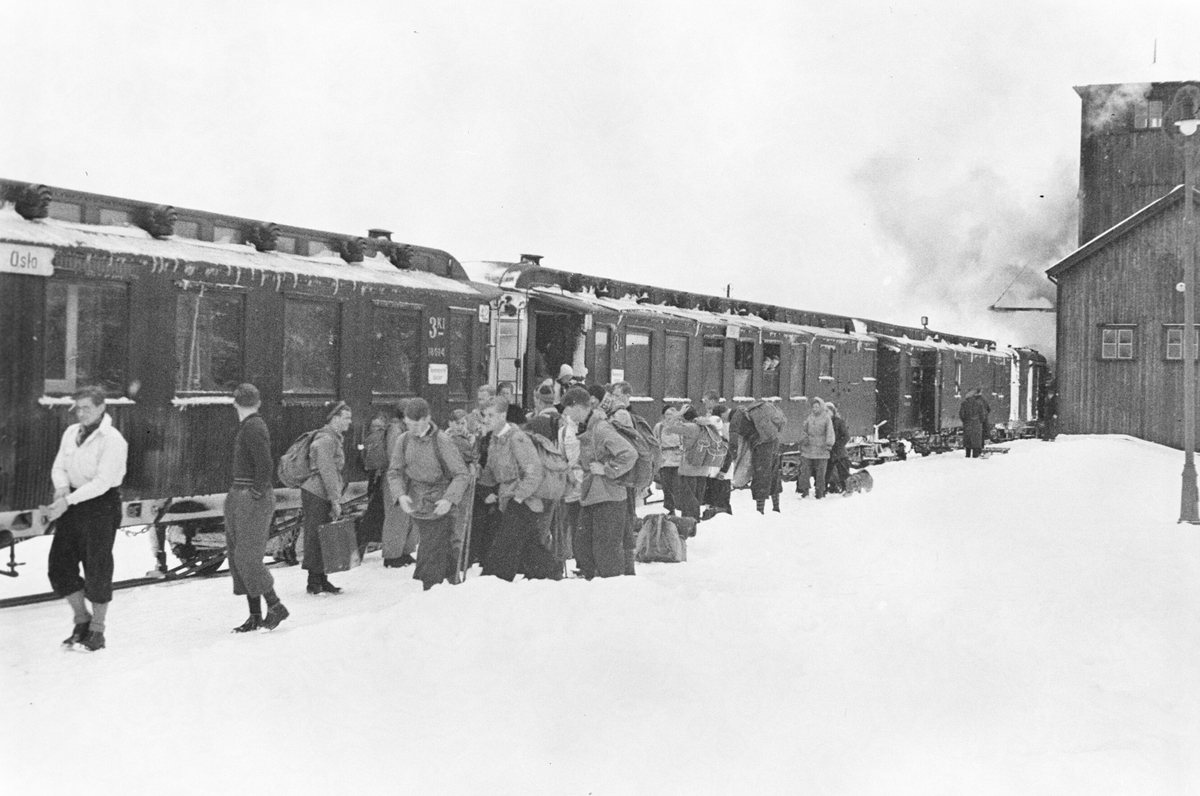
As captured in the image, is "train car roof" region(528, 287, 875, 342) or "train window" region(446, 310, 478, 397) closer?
"train window" region(446, 310, 478, 397)

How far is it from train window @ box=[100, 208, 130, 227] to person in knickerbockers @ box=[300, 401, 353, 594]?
2444mm

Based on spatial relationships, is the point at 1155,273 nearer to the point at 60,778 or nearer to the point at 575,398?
the point at 575,398

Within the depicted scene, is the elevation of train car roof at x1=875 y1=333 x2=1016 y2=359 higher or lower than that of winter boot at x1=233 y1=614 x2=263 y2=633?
higher

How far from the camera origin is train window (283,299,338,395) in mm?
11281

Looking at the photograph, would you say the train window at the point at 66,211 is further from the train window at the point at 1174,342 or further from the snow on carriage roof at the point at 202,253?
the train window at the point at 1174,342

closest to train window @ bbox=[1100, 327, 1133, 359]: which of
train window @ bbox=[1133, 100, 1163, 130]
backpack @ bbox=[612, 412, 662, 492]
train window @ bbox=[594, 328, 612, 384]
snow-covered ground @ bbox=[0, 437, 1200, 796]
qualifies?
train window @ bbox=[1133, 100, 1163, 130]

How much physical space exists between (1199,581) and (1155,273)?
62.0 feet

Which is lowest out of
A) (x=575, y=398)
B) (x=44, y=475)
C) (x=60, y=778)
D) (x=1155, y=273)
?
(x=60, y=778)

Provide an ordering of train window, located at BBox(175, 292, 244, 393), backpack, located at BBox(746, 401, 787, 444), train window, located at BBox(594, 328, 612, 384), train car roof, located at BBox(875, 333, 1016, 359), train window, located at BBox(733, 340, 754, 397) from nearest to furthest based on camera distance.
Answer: train window, located at BBox(175, 292, 244, 393), backpack, located at BBox(746, 401, 787, 444), train window, located at BBox(594, 328, 612, 384), train window, located at BBox(733, 340, 754, 397), train car roof, located at BBox(875, 333, 1016, 359)

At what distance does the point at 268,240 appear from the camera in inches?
449

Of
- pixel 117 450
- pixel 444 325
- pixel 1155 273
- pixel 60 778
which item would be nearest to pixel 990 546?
pixel 444 325

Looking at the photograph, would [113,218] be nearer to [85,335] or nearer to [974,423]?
[85,335]

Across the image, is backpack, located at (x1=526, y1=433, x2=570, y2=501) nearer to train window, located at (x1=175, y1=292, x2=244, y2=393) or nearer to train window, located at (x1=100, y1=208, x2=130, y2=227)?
train window, located at (x1=175, y1=292, x2=244, y2=393)

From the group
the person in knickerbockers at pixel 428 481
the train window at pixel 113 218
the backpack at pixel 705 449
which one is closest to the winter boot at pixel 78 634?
the person in knickerbockers at pixel 428 481
